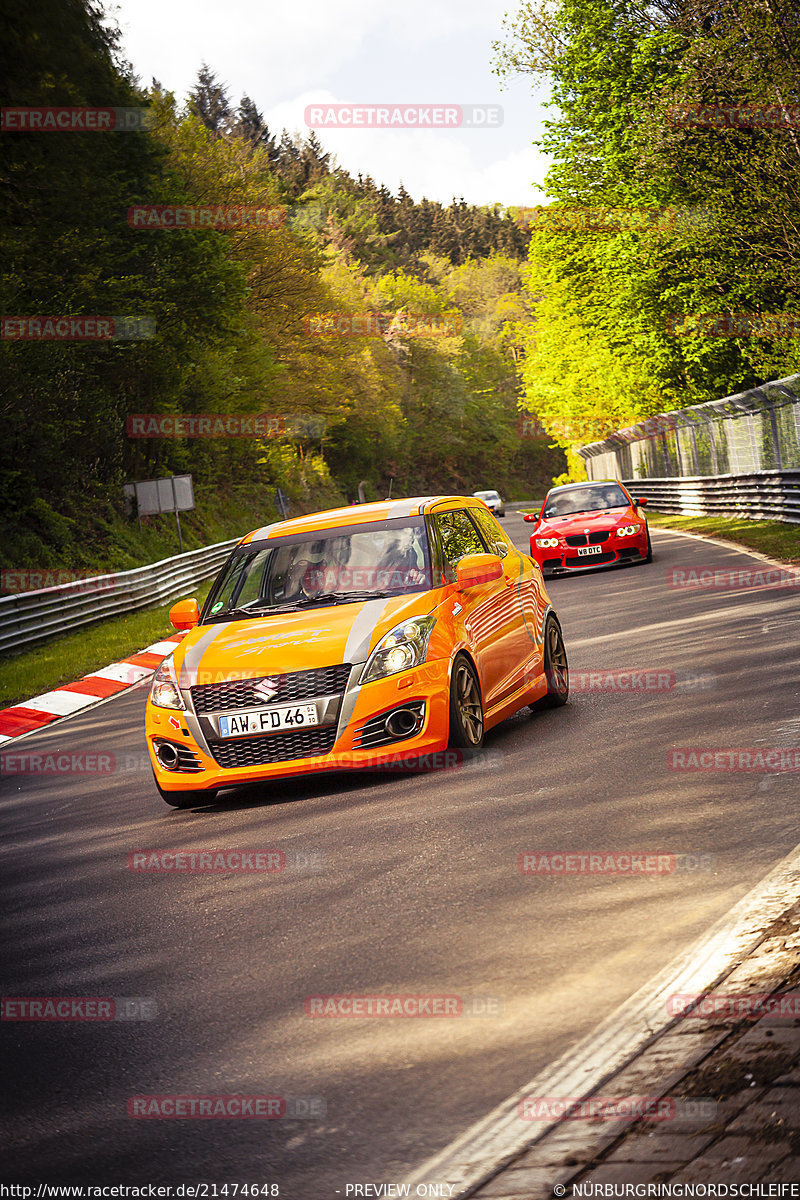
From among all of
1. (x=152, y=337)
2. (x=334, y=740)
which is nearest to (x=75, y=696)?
(x=334, y=740)

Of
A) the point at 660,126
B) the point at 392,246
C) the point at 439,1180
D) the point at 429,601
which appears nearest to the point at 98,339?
the point at 660,126

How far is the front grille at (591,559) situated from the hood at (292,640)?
49.9ft

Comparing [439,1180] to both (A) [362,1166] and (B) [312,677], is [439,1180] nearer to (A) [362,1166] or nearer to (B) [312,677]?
(A) [362,1166]

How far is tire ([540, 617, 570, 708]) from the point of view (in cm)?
969

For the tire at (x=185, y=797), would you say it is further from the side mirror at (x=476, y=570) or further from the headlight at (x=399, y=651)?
the side mirror at (x=476, y=570)

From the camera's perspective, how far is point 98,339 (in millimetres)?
34688

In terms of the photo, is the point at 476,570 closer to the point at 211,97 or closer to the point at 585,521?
the point at 585,521

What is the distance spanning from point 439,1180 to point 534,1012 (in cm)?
97

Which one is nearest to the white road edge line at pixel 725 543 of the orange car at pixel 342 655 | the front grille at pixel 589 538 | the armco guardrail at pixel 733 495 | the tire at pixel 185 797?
the armco guardrail at pixel 733 495

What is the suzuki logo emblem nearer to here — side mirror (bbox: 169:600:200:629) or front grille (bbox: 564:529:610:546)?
side mirror (bbox: 169:600:200:629)

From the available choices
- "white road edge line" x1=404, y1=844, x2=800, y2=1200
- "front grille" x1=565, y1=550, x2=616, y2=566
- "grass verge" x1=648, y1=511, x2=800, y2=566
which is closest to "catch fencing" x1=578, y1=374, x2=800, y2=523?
"grass verge" x1=648, y1=511, x2=800, y2=566

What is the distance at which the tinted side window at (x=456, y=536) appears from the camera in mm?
8820

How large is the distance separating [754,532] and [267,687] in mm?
20376

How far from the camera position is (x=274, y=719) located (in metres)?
7.49
